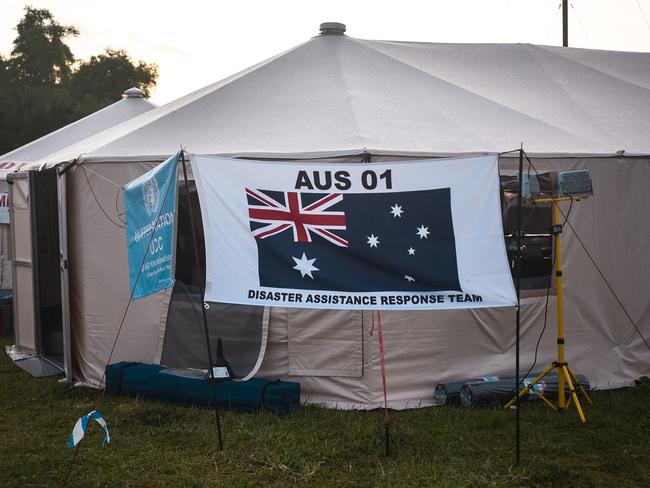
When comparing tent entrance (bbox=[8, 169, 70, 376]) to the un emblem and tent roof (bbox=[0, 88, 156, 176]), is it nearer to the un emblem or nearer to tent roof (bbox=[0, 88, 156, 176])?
the un emblem

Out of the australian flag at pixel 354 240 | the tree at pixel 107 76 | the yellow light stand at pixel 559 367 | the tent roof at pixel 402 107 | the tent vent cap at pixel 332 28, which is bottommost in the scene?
the yellow light stand at pixel 559 367

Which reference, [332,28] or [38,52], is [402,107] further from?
[38,52]

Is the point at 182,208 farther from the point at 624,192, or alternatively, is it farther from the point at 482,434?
the point at 624,192

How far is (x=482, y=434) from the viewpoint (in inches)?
219

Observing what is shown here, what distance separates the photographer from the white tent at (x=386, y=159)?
638cm

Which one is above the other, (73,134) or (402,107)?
(73,134)

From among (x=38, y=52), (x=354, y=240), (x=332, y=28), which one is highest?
(x=38, y=52)

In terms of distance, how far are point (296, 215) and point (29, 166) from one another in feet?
14.5

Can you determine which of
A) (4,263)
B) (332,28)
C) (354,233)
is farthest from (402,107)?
(4,263)

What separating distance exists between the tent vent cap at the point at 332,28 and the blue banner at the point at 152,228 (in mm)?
3903

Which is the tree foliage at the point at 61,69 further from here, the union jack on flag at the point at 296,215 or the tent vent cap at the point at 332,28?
the union jack on flag at the point at 296,215

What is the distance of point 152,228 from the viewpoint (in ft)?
16.8

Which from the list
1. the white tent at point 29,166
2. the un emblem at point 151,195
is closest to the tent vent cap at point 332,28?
the white tent at point 29,166

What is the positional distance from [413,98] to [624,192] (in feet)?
6.80
